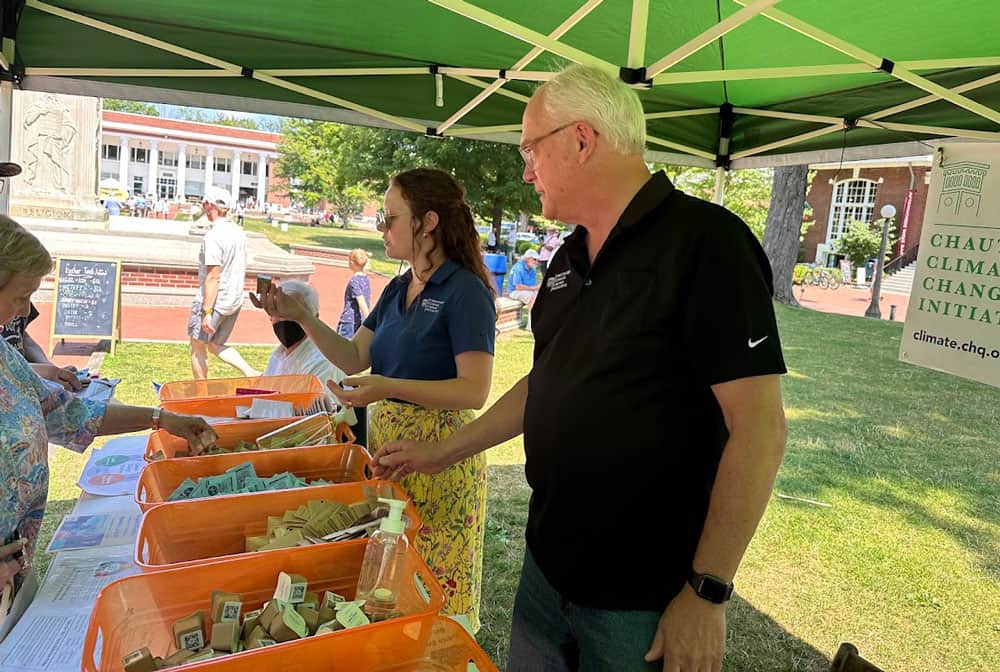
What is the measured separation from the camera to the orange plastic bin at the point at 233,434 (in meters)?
2.02

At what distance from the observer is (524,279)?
39.9 feet

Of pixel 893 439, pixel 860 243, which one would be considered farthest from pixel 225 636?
pixel 860 243

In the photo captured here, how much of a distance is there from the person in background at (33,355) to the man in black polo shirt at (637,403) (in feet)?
6.84

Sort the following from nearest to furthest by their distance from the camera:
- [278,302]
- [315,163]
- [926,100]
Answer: [278,302] → [926,100] → [315,163]

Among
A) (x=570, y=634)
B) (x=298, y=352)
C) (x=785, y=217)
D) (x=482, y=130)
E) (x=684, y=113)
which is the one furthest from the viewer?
(x=785, y=217)

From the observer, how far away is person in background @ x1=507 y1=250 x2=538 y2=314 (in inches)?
465

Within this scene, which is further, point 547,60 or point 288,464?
point 547,60

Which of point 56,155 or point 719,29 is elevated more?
point 56,155

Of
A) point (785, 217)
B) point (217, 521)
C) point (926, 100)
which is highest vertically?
point (785, 217)

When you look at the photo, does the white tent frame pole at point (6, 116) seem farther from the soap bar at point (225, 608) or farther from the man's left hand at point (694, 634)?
the man's left hand at point (694, 634)

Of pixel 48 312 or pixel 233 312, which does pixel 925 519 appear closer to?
pixel 233 312

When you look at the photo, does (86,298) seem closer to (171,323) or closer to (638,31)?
(171,323)

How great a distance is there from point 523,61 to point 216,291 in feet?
13.9

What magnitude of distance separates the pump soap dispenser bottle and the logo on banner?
2.68m
